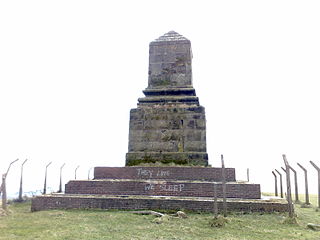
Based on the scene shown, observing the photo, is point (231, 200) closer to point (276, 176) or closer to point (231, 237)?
point (231, 237)

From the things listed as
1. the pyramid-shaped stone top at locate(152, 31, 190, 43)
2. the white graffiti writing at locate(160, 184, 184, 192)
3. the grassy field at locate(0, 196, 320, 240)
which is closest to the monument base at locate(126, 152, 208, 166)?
the white graffiti writing at locate(160, 184, 184, 192)

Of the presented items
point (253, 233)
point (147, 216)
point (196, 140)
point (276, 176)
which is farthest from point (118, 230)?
point (276, 176)

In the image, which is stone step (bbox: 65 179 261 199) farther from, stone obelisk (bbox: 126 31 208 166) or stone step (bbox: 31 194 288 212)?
stone obelisk (bbox: 126 31 208 166)

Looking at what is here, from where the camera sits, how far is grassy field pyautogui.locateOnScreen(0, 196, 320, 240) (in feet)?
20.8

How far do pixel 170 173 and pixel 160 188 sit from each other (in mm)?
1150

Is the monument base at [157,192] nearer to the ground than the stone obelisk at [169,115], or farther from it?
nearer to the ground

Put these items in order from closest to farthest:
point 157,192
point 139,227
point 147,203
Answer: point 139,227, point 147,203, point 157,192

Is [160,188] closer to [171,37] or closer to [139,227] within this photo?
[139,227]

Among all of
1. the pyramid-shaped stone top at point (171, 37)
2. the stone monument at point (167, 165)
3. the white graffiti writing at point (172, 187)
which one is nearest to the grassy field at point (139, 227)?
the stone monument at point (167, 165)

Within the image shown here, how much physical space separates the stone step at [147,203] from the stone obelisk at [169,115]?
3.70 m

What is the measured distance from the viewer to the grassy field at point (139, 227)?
6.34 m

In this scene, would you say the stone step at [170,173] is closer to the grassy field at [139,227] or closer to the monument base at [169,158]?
the monument base at [169,158]

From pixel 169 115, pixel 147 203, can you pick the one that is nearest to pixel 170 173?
pixel 147 203

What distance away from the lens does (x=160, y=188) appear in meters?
10.9
